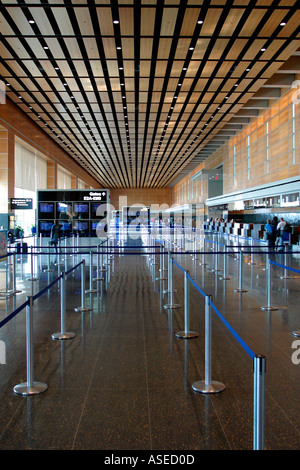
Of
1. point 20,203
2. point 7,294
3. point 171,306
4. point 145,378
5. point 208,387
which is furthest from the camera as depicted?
point 20,203

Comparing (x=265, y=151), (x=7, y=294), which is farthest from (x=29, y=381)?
(x=265, y=151)

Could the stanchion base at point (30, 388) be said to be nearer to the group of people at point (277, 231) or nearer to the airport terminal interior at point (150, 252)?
the airport terminal interior at point (150, 252)

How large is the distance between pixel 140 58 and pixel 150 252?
917cm

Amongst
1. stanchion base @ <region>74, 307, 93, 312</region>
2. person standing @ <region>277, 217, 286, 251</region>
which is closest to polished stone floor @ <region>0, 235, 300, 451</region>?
stanchion base @ <region>74, 307, 93, 312</region>

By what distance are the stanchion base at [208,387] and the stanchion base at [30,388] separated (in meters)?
1.51

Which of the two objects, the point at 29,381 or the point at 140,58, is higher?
the point at 140,58

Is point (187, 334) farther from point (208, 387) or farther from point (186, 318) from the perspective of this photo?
point (208, 387)

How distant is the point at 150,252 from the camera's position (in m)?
12.8

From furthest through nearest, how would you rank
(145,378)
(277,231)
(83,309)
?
(277,231) < (83,309) < (145,378)

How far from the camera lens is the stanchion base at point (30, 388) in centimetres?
380

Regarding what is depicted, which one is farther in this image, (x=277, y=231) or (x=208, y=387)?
(x=277, y=231)

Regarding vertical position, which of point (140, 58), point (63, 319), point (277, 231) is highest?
point (140, 58)

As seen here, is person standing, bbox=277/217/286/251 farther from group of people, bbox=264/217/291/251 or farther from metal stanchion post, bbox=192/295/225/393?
metal stanchion post, bbox=192/295/225/393

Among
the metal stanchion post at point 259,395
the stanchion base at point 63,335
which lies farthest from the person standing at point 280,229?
the metal stanchion post at point 259,395
